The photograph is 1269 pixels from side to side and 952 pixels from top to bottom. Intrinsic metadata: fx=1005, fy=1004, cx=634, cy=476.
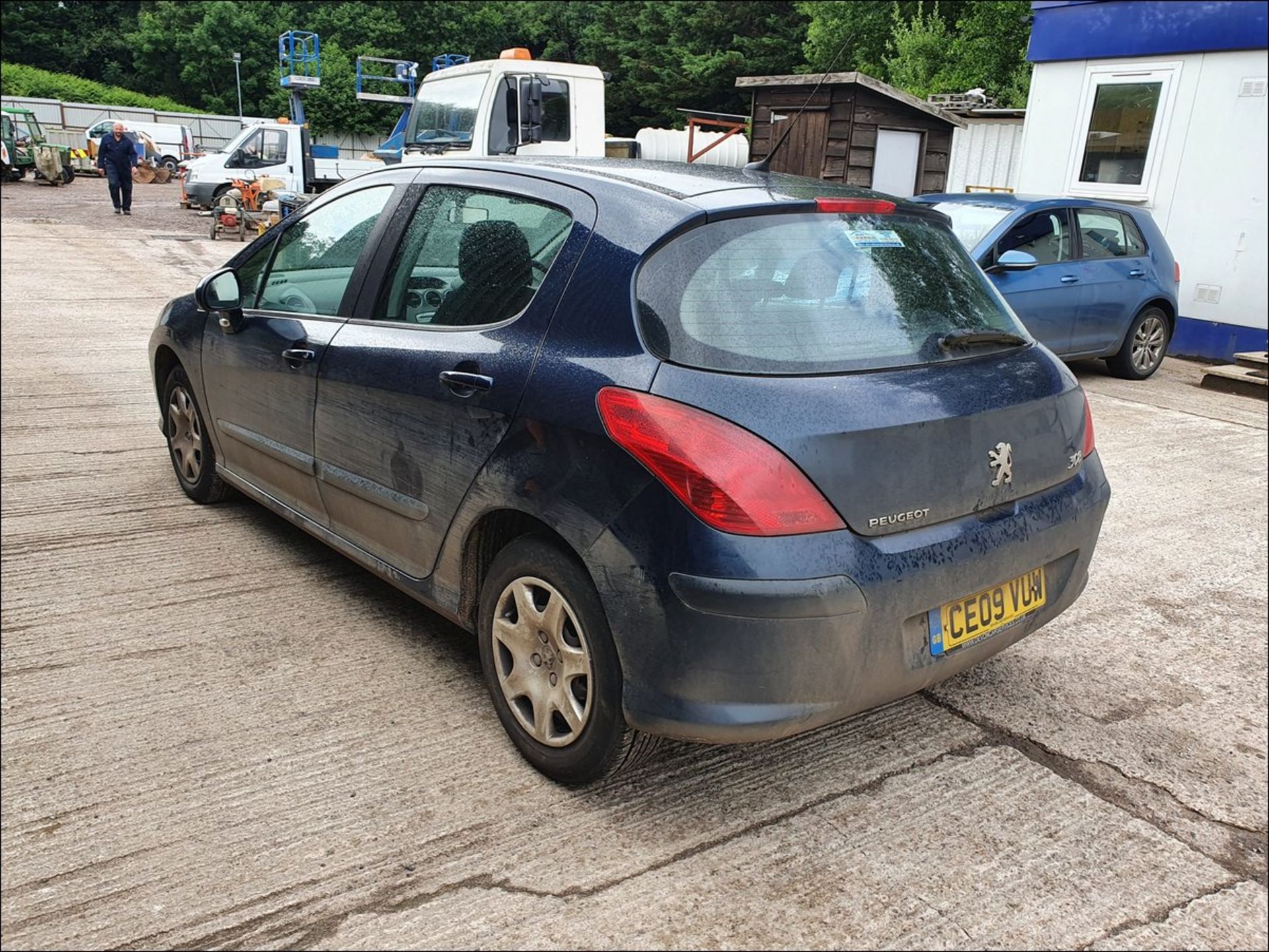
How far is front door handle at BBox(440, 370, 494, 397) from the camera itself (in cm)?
273

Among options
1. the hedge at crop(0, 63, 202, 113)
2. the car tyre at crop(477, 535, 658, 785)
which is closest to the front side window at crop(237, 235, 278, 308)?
the car tyre at crop(477, 535, 658, 785)

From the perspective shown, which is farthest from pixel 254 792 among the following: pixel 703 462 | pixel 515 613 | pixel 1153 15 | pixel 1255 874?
pixel 1153 15

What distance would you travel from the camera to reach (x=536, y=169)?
304 cm

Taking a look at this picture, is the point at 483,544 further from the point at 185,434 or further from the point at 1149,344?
the point at 1149,344

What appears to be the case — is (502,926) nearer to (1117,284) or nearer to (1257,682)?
(1257,682)

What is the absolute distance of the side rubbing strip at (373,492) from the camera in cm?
304

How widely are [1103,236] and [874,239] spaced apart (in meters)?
6.95

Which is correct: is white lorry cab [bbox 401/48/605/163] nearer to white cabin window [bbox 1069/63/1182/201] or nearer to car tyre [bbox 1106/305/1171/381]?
white cabin window [bbox 1069/63/1182/201]

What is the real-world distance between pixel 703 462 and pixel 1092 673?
201 centimetres

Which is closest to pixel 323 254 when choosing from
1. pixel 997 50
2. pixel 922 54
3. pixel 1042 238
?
pixel 1042 238

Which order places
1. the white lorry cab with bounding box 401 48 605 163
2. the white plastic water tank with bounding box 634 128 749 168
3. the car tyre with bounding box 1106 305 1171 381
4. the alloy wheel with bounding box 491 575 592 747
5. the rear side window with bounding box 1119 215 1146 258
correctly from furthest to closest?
1. the white plastic water tank with bounding box 634 128 749 168
2. the white lorry cab with bounding box 401 48 605 163
3. the car tyre with bounding box 1106 305 1171 381
4. the rear side window with bounding box 1119 215 1146 258
5. the alloy wheel with bounding box 491 575 592 747

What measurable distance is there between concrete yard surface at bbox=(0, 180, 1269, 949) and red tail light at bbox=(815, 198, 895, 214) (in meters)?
1.52

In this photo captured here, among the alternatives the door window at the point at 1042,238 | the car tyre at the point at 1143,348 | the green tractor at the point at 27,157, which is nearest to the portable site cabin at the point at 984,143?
the car tyre at the point at 1143,348

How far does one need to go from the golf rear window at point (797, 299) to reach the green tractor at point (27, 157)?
102 ft
